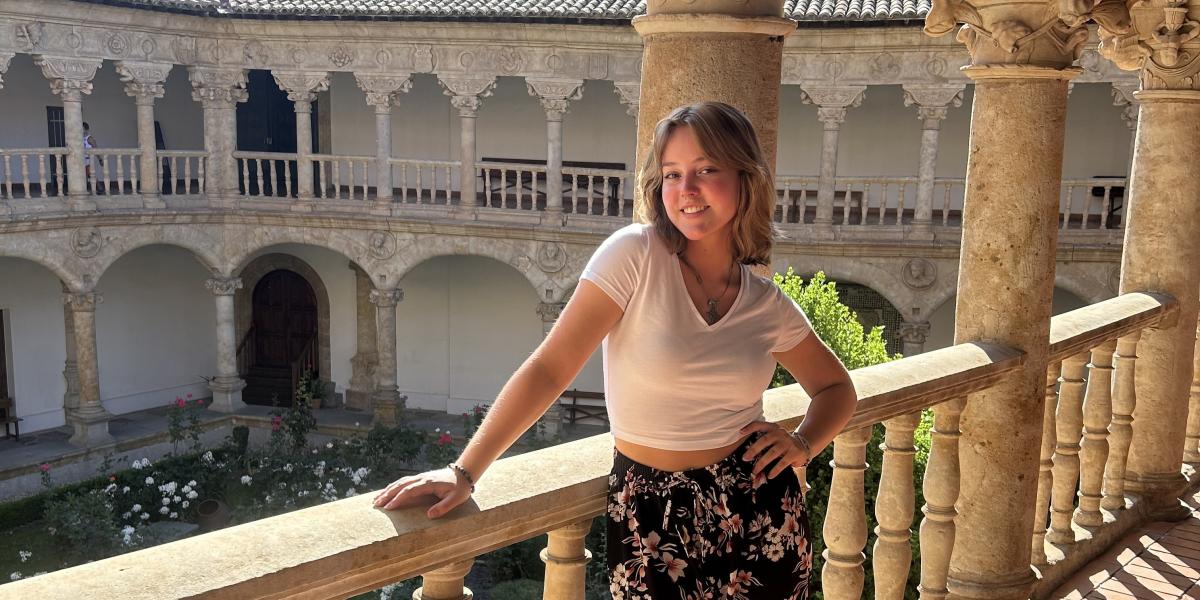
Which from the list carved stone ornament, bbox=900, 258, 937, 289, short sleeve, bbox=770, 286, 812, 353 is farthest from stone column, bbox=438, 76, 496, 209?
short sleeve, bbox=770, 286, 812, 353

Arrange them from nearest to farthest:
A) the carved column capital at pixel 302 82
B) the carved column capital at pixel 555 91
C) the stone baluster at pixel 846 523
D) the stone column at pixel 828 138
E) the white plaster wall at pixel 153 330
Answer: the stone baluster at pixel 846 523 → the stone column at pixel 828 138 → the carved column capital at pixel 555 91 → the carved column capital at pixel 302 82 → the white plaster wall at pixel 153 330

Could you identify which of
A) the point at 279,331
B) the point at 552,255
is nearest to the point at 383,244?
the point at 552,255

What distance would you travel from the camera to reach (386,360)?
1966 centimetres

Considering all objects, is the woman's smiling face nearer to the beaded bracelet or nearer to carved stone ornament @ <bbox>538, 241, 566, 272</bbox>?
the beaded bracelet

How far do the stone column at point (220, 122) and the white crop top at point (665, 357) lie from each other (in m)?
19.0

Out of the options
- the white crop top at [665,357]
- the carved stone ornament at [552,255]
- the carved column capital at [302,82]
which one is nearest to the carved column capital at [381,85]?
the carved column capital at [302,82]

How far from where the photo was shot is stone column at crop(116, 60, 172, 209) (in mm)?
18484

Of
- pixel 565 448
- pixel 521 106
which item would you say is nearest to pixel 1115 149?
pixel 521 106

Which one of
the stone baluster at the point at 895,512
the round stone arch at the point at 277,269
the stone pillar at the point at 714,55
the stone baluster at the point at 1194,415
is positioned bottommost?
the round stone arch at the point at 277,269

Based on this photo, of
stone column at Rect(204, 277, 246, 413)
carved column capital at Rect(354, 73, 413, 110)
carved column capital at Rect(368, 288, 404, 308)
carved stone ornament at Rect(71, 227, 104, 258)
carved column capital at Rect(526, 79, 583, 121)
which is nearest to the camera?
carved stone ornament at Rect(71, 227, 104, 258)

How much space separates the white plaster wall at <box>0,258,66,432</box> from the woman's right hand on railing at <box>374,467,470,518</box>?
19.6 metres

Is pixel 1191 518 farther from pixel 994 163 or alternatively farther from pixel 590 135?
pixel 590 135

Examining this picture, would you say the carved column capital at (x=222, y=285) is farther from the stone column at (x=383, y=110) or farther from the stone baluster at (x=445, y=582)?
the stone baluster at (x=445, y=582)

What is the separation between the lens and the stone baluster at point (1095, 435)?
4.19 meters
